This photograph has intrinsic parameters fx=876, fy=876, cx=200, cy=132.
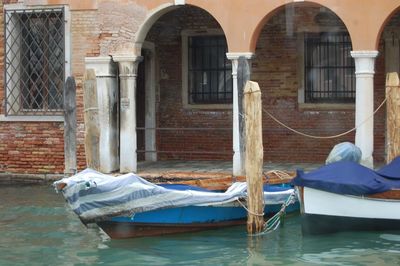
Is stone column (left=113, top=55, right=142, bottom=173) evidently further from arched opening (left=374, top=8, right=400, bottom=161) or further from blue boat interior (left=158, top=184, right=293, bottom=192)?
arched opening (left=374, top=8, right=400, bottom=161)

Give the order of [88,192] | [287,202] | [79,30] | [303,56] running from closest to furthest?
[88,192]
[287,202]
[79,30]
[303,56]

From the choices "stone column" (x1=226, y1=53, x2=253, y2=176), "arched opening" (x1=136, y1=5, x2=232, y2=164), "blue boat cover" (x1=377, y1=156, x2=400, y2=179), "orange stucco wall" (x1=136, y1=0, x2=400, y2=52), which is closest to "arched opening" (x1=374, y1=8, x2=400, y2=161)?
"orange stucco wall" (x1=136, y1=0, x2=400, y2=52)

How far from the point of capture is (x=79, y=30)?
43.4 ft

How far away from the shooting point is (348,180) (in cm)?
952

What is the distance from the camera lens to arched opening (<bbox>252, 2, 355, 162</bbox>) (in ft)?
45.9

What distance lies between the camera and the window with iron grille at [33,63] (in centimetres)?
1362

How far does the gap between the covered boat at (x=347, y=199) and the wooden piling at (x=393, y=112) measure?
1207mm

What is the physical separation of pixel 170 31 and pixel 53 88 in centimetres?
231

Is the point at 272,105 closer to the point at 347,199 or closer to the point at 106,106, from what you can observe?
the point at 106,106

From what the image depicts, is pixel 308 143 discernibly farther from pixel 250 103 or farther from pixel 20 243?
pixel 20 243

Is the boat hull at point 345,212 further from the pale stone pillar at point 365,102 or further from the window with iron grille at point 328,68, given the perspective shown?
the window with iron grille at point 328,68

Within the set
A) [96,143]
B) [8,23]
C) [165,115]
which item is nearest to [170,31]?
[165,115]

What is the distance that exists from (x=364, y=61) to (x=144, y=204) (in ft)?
13.4

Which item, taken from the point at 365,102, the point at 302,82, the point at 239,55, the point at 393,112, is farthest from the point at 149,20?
the point at 393,112
